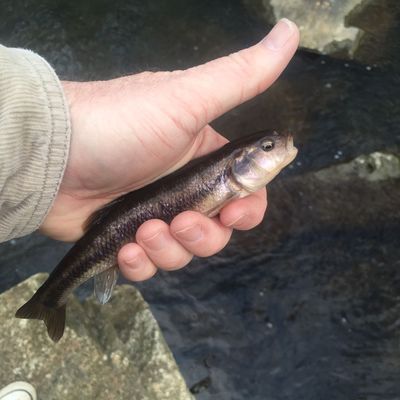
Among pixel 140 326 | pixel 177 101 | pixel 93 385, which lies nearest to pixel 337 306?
pixel 140 326

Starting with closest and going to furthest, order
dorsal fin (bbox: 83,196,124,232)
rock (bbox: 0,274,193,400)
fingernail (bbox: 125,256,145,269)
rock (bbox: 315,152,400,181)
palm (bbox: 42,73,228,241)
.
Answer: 1. palm (bbox: 42,73,228,241)
2. fingernail (bbox: 125,256,145,269)
3. dorsal fin (bbox: 83,196,124,232)
4. rock (bbox: 0,274,193,400)
5. rock (bbox: 315,152,400,181)

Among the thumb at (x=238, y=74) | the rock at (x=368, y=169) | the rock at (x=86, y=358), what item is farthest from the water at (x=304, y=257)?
the thumb at (x=238, y=74)

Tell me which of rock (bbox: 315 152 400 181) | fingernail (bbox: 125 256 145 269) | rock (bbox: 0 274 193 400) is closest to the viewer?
fingernail (bbox: 125 256 145 269)

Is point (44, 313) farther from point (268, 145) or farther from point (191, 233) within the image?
point (268, 145)

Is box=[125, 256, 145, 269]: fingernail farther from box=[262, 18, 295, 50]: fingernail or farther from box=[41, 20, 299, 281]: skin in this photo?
box=[262, 18, 295, 50]: fingernail

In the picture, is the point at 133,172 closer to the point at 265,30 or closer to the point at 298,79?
the point at 298,79

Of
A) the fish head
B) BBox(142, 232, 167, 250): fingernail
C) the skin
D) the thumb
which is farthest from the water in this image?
the thumb
